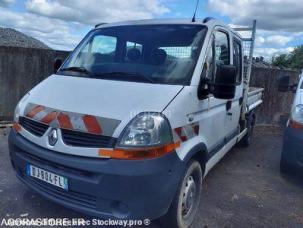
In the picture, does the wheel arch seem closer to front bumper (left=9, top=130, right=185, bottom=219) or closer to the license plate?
front bumper (left=9, top=130, right=185, bottom=219)

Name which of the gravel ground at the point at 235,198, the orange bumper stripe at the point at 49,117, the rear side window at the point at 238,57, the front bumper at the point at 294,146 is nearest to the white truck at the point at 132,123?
the orange bumper stripe at the point at 49,117

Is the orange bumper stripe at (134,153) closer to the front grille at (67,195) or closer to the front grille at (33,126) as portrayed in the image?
the front grille at (67,195)

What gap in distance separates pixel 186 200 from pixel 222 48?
2003 millimetres

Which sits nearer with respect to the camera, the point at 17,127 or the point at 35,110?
the point at 35,110

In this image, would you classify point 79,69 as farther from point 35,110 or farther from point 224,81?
point 224,81

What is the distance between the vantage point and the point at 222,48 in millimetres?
4164

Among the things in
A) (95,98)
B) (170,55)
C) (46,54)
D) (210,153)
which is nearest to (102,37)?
(170,55)

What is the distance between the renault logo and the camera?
292 cm

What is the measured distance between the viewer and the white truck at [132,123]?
8.75 ft

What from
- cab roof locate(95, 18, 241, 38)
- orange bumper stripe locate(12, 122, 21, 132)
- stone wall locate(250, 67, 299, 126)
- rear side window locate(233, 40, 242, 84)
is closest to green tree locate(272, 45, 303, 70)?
stone wall locate(250, 67, 299, 126)

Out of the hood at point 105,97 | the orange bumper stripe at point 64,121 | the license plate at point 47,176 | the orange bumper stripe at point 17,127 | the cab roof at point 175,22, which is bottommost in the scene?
the license plate at point 47,176

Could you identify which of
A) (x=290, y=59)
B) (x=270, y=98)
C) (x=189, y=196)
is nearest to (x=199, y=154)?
(x=189, y=196)

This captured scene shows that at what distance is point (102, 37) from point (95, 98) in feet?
4.82

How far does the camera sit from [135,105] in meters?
2.83
